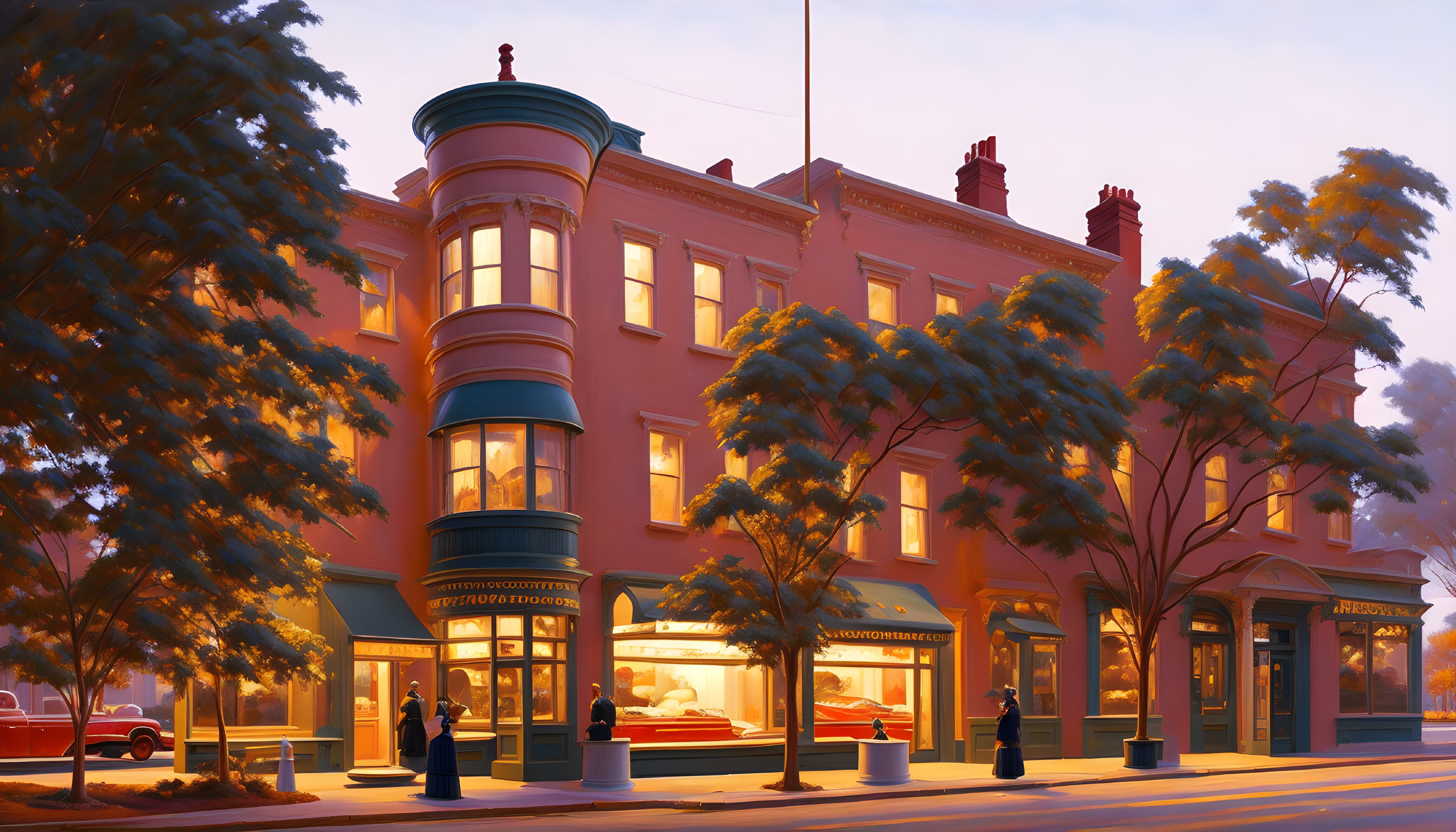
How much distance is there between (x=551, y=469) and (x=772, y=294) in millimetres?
7575

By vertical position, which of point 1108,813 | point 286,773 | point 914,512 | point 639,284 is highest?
point 639,284

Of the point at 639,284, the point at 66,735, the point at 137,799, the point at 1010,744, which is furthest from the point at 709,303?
the point at 66,735

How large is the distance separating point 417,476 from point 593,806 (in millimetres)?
9488

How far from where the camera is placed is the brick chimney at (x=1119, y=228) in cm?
3894

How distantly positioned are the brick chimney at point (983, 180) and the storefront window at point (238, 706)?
21731 millimetres

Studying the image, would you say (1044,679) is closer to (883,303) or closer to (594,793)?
(883,303)

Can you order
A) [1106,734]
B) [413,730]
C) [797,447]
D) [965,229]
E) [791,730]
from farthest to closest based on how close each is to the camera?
[1106,734]
[965,229]
[791,730]
[797,447]
[413,730]

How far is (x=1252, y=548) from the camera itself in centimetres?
3997

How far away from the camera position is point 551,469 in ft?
87.2

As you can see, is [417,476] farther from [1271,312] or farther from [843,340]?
[1271,312]

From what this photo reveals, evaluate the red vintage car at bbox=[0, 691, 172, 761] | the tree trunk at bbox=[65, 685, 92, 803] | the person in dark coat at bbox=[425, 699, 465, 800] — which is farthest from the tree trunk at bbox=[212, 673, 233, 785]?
the red vintage car at bbox=[0, 691, 172, 761]

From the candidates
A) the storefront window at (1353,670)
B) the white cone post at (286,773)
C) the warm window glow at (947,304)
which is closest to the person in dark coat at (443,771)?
the white cone post at (286,773)

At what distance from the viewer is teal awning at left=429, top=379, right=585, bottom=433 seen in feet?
85.5

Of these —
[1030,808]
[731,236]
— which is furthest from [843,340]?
[1030,808]
